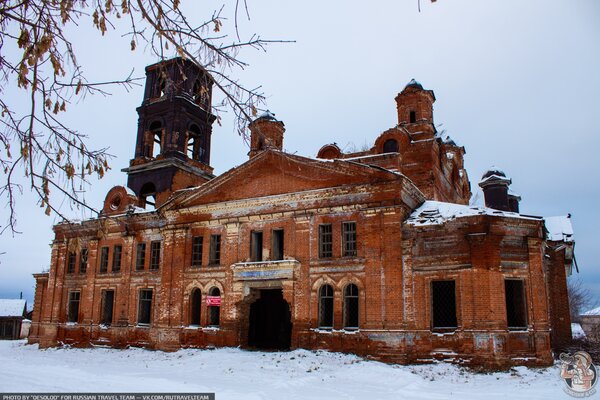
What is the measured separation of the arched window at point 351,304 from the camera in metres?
18.0

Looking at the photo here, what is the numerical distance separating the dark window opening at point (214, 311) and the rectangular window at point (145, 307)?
4073 mm

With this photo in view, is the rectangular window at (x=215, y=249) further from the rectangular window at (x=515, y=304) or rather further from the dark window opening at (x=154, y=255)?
the rectangular window at (x=515, y=304)

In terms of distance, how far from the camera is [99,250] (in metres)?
25.7

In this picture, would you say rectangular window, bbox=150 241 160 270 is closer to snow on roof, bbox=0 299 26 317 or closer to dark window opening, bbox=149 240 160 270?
dark window opening, bbox=149 240 160 270

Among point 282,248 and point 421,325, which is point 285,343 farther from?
point 421,325

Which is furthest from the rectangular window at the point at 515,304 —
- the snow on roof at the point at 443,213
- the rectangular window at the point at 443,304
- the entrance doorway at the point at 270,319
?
the entrance doorway at the point at 270,319

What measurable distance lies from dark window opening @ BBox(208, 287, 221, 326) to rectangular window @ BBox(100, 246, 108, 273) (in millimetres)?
7740

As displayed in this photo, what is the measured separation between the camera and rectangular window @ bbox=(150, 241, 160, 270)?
2353 centimetres

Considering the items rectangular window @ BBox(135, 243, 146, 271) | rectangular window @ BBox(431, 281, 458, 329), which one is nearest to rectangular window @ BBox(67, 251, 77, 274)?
rectangular window @ BBox(135, 243, 146, 271)

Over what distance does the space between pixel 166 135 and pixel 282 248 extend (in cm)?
1121

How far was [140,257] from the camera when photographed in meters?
24.2

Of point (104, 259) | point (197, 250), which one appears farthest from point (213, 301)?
point (104, 259)

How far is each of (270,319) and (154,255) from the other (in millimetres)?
6616

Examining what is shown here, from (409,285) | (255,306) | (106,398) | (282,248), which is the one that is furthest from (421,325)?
(106,398)
